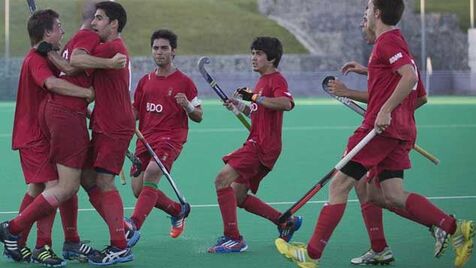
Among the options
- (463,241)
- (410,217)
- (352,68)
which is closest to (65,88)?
(352,68)

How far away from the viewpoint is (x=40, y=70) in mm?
7156

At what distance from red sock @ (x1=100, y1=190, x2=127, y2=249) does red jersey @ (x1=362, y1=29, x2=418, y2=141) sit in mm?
1634

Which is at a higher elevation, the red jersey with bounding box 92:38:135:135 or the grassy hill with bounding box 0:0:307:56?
the red jersey with bounding box 92:38:135:135

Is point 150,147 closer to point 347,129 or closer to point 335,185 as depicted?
point 335,185

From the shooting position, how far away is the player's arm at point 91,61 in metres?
6.97

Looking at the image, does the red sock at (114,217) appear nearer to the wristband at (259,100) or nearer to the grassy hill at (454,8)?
the wristband at (259,100)

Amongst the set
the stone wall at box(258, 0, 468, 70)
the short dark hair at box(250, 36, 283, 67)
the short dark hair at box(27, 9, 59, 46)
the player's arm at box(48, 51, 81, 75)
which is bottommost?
the stone wall at box(258, 0, 468, 70)

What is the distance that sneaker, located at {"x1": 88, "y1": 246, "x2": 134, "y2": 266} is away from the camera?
23.5 feet

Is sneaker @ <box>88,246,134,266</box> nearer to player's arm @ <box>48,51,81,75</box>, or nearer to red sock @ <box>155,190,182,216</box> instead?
player's arm @ <box>48,51,81,75</box>

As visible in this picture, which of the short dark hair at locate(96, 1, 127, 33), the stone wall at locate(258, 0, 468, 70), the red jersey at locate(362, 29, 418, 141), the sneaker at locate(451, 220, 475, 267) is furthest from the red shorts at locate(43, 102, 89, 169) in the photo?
the stone wall at locate(258, 0, 468, 70)

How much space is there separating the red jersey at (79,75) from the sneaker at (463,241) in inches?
95.3

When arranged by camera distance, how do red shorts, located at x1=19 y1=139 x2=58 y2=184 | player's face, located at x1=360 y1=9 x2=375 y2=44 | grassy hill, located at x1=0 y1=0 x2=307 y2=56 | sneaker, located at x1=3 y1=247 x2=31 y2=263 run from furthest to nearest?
grassy hill, located at x1=0 y1=0 x2=307 y2=56, sneaker, located at x1=3 y1=247 x2=31 y2=263, red shorts, located at x1=19 y1=139 x2=58 y2=184, player's face, located at x1=360 y1=9 x2=375 y2=44

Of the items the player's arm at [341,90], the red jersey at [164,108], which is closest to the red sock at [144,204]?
the red jersey at [164,108]

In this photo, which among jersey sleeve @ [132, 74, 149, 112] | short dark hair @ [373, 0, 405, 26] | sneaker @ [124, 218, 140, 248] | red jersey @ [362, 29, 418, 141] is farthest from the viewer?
jersey sleeve @ [132, 74, 149, 112]
